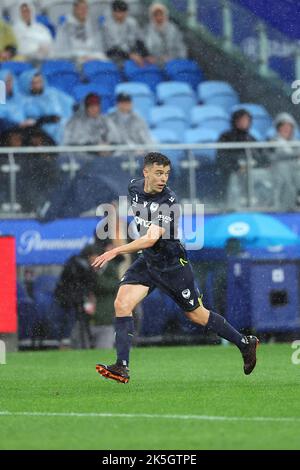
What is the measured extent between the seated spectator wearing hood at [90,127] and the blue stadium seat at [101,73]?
305 centimetres

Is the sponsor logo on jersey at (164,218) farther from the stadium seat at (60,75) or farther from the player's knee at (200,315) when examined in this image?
the stadium seat at (60,75)

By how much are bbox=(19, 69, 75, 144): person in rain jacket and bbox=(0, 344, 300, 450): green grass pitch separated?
4.74 metres

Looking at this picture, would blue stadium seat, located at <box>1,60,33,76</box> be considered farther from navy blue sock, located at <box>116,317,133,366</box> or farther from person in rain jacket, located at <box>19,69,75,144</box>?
navy blue sock, located at <box>116,317,133,366</box>

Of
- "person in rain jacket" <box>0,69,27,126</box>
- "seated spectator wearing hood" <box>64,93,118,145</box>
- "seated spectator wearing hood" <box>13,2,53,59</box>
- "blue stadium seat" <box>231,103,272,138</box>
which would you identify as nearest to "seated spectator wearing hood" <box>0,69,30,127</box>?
"person in rain jacket" <box>0,69,27,126</box>

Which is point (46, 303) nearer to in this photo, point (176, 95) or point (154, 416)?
point (176, 95)

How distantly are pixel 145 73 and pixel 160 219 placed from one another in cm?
1122

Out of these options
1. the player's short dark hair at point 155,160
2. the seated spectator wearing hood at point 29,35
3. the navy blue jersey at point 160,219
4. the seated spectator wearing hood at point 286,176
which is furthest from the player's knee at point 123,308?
the seated spectator wearing hood at point 29,35

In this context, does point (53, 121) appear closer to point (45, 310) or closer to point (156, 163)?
point (45, 310)

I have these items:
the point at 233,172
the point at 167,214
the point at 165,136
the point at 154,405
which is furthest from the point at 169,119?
the point at 154,405

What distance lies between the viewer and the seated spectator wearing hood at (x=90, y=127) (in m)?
18.2

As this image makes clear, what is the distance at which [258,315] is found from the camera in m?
17.0

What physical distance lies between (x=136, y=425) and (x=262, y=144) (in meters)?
8.92

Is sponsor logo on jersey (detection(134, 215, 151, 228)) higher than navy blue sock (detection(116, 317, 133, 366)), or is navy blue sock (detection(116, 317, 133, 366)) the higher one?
sponsor logo on jersey (detection(134, 215, 151, 228))

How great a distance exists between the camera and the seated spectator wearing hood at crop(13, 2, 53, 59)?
70.3 feet
